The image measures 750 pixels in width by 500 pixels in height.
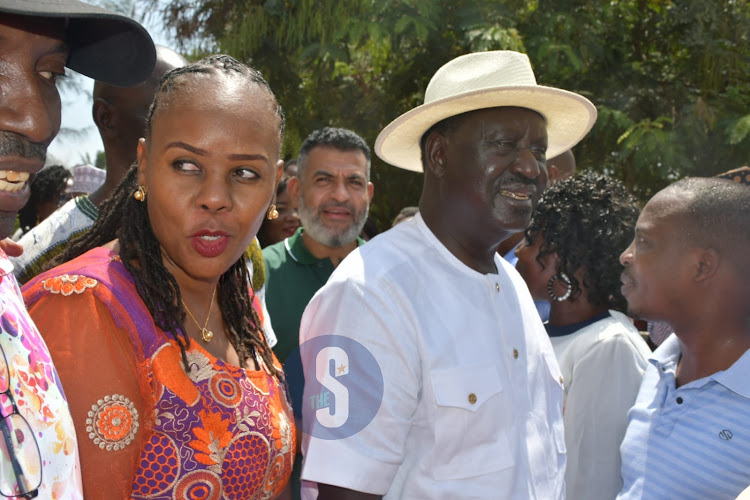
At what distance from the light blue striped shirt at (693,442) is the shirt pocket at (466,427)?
635 mm

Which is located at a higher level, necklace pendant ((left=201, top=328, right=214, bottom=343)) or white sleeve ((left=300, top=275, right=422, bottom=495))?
necklace pendant ((left=201, top=328, right=214, bottom=343))

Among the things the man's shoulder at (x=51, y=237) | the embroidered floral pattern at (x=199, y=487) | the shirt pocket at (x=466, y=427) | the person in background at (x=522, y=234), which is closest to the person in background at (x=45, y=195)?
the man's shoulder at (x=51, y=237)

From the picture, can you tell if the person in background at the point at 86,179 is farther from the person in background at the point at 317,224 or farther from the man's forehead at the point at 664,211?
the man's forehead at the point at 664,211

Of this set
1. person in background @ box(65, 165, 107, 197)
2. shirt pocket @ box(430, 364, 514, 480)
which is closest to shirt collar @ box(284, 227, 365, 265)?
shirt pocket @ box(430, 364, 514, 480)

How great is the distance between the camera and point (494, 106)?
233 centimetres

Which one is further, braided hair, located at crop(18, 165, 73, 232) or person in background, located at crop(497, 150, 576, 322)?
braided hair, located at crop(18, 165, 73, 232)

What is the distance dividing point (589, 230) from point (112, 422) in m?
2.44

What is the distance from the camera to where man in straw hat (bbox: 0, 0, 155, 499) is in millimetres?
984

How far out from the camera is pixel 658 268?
246 centimetres

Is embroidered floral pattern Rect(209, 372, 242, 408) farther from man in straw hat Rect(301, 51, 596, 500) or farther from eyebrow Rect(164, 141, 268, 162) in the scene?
eyebrow Rect(164, 141, 268, 162)

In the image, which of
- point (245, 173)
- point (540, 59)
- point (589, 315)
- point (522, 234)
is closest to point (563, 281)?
point (589, 315)

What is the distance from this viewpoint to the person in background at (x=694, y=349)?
2.19 m

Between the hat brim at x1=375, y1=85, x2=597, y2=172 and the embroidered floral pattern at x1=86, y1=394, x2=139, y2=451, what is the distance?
1324mm

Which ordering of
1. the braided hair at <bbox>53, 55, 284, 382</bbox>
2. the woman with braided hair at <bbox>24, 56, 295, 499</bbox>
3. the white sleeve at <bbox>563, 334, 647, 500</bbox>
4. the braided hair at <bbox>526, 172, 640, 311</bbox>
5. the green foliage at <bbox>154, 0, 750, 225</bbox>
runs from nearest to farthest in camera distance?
the woman with braided hair at <bbox>24, 56, 295, 499</bbox>, the braided hair at <bbox>53, 55, 284, 382</bbox>, the white sleeve at <bbox>563, 334, 647, 500</bbox>, the braided hair at <bbox>526, 172, 640, 311</bbox>, the green foliage at <bbox>154, 0, 750, 225</bbox>
